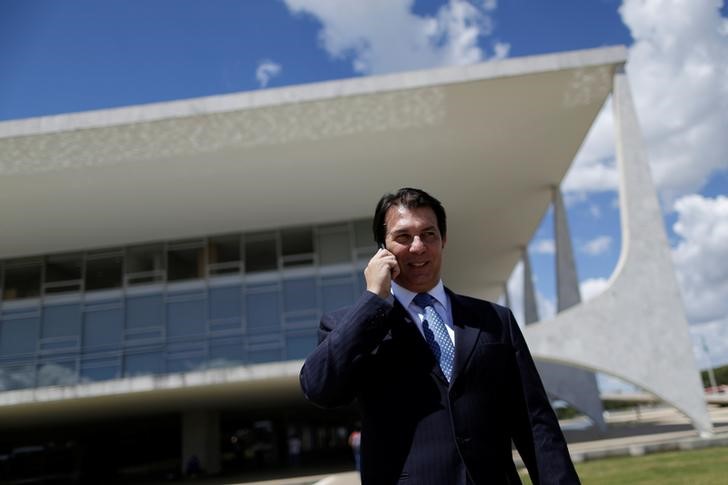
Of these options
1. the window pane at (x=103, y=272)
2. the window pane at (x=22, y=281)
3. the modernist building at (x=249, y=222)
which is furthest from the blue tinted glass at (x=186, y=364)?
the window pane at (x=22, y=281)

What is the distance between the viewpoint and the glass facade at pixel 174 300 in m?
20.4

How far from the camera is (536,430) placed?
1.95 metres

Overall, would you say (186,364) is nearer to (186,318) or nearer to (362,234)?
(186,318)

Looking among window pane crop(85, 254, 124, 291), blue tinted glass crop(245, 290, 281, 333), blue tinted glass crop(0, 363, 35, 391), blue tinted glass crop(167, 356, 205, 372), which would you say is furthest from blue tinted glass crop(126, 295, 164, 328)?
blue tinted glass crop(0, 363, 35, 391)

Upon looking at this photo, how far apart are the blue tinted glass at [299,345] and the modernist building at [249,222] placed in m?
0.10

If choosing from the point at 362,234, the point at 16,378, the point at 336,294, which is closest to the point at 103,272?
the point at 16,378

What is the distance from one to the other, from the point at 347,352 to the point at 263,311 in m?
19.6

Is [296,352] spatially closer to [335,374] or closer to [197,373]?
[197,373]

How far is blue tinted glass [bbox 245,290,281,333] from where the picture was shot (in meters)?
20.8

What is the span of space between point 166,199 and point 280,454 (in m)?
25.8

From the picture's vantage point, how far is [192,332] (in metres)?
21.0

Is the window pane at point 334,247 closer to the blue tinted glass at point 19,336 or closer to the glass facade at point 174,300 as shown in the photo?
the glass facade at point 174,300

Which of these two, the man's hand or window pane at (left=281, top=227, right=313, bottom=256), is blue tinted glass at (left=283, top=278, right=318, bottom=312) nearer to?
window pane at (left=281, top=227, right=313, bottom=256)

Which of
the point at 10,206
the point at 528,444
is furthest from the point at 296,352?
the point at 528,444
